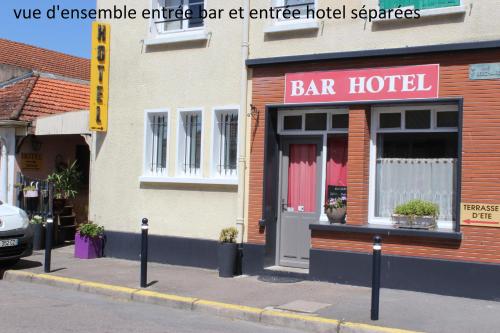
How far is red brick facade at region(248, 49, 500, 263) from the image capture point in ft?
29.0

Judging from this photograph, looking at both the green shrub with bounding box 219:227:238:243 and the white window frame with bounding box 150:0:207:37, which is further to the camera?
the white window frame with bounding box 150:0:207:37

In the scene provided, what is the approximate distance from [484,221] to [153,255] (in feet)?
20.2

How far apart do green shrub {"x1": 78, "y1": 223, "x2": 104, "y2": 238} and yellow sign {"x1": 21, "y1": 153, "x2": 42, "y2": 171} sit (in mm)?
3434

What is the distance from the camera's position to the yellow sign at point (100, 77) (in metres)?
12.7

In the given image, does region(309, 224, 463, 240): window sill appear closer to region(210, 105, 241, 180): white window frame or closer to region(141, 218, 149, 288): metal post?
region(210, 105, 241, 180): white window frame

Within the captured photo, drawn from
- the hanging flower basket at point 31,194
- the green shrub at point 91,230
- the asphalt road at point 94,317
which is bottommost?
the asphalt road at point 94,317

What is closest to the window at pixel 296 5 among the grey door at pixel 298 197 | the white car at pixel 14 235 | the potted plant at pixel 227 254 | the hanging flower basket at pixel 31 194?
the grey door at pixel 298 197

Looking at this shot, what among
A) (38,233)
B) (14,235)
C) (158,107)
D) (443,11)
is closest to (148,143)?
(158,107)

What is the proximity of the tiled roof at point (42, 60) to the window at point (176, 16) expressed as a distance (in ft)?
28.0

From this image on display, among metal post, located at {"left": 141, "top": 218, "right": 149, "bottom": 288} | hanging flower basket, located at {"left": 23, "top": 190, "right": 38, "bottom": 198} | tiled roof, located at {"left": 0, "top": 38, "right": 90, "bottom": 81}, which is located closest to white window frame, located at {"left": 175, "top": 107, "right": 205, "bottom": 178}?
metal post, located at {"left": 141, "top": 218, "right": 149, "bottom": 288}

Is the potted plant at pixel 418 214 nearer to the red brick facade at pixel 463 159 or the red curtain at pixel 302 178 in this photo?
the red brick facade at pixel 463 159

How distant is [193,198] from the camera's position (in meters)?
11.6

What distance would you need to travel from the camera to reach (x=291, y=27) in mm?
10477

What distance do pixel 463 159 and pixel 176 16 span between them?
6.22m
